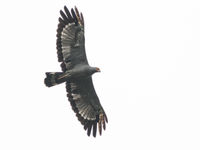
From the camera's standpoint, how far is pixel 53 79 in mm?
24859

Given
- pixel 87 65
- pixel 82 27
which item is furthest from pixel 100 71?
pixel 82 27

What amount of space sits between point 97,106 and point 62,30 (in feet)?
13.8

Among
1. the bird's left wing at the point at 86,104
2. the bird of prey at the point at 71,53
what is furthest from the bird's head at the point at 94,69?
the bird's left wing at the point at 86,104

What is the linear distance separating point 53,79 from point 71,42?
1903mm

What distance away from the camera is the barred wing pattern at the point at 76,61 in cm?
2483

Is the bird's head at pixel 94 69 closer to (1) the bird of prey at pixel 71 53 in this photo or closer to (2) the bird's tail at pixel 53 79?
(1) the bird of prey at pixel 71 53

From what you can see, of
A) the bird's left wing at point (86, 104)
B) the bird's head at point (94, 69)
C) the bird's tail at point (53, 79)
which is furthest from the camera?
the bird's left wing at point (86, 104)

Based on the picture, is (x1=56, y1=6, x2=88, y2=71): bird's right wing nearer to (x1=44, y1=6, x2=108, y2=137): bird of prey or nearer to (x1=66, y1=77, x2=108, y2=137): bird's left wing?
(x1=44, y1=6, x2=108, y2=137): bird of prey

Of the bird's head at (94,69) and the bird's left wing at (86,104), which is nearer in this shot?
the bird's head at (94,69)

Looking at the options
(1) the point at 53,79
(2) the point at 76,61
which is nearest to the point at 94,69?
(2) the point at 76,61

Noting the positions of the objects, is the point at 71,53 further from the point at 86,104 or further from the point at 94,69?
the point at 86,104

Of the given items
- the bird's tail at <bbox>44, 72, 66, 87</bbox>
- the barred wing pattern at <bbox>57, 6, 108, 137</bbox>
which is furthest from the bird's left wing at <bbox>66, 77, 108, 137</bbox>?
the bird's tail at <bbox>44, 72, 66, 87</bbox>

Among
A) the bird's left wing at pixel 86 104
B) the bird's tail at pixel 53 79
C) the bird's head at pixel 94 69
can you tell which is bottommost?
the bird's left wing at pixel 86 104

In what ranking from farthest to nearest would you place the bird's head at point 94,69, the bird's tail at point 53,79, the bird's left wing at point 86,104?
1. the bird's left wing at point 86,104
2. the bird's tail at point 53,79
3. the bird's head at point 94,69
